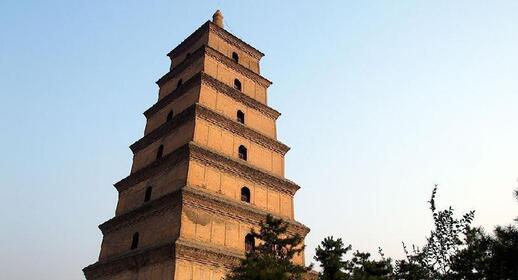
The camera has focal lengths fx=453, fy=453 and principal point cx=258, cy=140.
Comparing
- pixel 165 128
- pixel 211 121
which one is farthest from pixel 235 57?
pixel 165 128

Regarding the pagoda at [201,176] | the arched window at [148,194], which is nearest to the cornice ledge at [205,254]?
the pagoda at [201,176]

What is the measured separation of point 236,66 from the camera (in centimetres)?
2200

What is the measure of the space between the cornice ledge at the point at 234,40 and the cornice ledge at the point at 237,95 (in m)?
3.65

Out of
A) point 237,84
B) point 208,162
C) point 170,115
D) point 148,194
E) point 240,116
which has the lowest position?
point 148,194

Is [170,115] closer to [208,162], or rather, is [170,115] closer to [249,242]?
[208,162]

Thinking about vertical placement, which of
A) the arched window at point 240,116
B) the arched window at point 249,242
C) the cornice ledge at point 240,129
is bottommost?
the arched window at point 249,242

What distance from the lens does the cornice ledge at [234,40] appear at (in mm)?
22578

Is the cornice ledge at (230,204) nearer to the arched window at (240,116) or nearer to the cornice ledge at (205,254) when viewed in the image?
the cornice ledge at (205,254)

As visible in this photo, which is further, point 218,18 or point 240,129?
point 218,18

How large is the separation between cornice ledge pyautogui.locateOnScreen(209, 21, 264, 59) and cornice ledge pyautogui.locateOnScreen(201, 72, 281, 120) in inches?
144

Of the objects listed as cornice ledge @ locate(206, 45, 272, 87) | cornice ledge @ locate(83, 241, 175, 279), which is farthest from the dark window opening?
cornice ledge @ locate(83, 241, 175, 279)

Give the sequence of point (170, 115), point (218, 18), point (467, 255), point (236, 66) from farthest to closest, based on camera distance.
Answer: point (218, 18) < point (236, 66) < point (170, 115) < point (467, 255)

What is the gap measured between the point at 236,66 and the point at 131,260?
10349 millimetres

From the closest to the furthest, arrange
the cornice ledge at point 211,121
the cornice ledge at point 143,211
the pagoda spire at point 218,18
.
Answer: the cornice ledge at point 143,211, the cornice ledge at point 211,121, the pagoda spire at point 218,18
